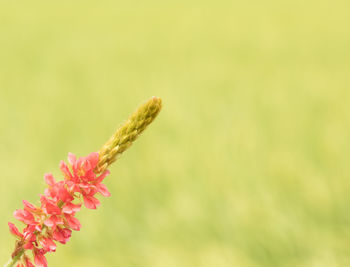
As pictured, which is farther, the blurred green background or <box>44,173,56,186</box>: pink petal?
the blurred green background

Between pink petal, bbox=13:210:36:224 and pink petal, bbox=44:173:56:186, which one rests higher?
pink petal, bbox=44:173:56:186

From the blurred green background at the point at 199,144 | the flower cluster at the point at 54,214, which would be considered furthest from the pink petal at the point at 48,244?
the blurred green background at the point at 199,144

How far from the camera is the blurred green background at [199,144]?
3.88 meters

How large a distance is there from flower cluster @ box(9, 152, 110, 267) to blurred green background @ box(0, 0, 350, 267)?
8.28 feet

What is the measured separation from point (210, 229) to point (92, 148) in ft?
6.03

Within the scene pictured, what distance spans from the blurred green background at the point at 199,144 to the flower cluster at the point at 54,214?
252 centimetres

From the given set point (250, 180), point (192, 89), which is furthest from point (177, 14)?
point (250, 180)

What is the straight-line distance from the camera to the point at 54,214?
95cm

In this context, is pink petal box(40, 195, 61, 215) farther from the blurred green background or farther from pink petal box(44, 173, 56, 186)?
the blurred green background

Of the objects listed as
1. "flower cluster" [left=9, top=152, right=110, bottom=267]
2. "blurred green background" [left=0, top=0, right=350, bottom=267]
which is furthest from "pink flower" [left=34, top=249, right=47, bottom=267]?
"blurred green background" [left=0, top=0, right=350, bottom=267]

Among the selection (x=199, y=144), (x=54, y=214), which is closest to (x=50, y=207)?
(x=54, y=214)

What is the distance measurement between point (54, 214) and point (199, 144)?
4.44 meters

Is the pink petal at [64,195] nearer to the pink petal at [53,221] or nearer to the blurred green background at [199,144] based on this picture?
the pink petal at [53,221]

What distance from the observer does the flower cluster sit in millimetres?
943
